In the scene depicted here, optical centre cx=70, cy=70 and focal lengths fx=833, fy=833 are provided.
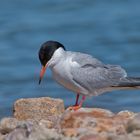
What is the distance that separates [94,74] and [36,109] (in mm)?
874

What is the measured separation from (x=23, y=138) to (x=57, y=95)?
577cm

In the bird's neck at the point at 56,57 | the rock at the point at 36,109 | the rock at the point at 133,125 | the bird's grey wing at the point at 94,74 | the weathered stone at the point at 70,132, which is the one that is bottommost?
the rock at the point at 36,109

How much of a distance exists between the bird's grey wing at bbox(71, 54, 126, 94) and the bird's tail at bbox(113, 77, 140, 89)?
0.05 metres

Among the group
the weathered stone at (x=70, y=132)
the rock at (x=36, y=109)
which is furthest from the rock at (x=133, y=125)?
the rock at (x=36, y=109)

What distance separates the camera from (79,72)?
381 inches

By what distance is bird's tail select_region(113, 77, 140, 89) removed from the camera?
32.6ft

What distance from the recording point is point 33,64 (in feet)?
47.9

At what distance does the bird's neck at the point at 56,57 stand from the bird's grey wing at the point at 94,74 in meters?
0.15

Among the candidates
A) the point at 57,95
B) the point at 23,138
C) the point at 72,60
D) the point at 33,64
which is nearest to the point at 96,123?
the point at 23,138

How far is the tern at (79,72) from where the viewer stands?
9.58 metres

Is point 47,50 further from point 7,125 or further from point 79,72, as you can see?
point 7,125

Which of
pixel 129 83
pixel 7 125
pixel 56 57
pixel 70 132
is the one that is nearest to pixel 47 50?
pixel 56 57

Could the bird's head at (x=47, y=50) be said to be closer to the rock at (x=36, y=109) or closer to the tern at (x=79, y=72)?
the tern at (x=79, y=72)

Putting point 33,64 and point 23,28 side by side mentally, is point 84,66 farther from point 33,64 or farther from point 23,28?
point 23,28
